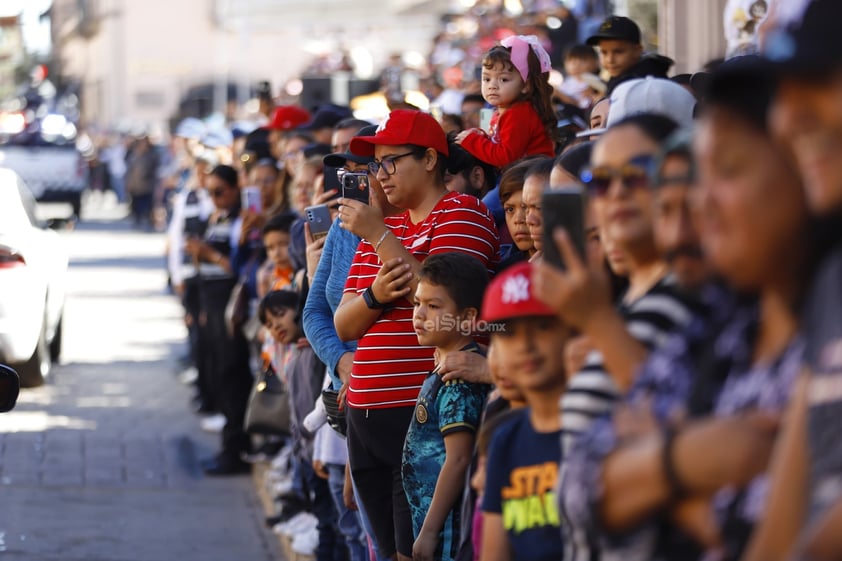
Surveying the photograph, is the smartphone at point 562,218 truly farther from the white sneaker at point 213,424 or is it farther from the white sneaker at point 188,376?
the white sneaker at point 188,376

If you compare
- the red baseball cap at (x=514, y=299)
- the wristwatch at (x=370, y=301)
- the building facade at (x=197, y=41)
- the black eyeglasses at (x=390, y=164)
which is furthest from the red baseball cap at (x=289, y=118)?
the building facade at (x=197, y=41)

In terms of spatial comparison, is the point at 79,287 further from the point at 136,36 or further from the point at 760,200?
the point at 136,36

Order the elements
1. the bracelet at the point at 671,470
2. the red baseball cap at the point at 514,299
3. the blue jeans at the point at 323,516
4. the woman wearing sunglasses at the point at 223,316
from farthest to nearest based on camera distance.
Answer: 1. the woman wearing sunglasses at the point at 223,316
2. the blue jeans at the point at 323,516
3. the red baseball cap at the point at 514,299
4. the bracelet at the point at 671,470

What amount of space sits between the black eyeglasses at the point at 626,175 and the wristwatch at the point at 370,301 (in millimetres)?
2355

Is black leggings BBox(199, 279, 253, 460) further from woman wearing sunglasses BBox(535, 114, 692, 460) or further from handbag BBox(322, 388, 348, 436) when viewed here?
woman wearing sunglasses BBox(535, 114, 692, 460)

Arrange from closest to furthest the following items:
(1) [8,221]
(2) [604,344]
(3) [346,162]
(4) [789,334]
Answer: (4) [789,334], (2) [604,344], (3) [346,162], (1) [8,221]

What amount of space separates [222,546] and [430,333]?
3673 mm

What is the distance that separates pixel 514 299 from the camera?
3.55 m

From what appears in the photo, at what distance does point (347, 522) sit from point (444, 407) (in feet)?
6.45

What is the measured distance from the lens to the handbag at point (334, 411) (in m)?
6.05

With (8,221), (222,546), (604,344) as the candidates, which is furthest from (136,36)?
(604,344)

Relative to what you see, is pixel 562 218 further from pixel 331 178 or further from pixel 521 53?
pixel 331 178

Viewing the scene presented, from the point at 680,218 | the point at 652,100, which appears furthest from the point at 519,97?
the point at 680,218

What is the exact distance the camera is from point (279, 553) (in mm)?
8102
